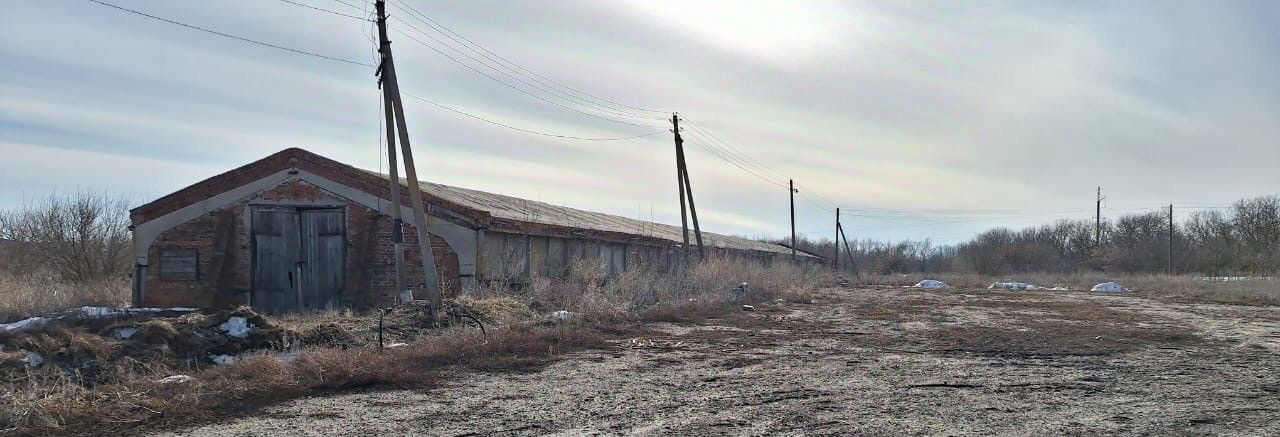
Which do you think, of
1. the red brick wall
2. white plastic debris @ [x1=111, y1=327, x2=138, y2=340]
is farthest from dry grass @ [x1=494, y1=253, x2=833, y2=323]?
white plastic debris @ [x1=111, y1=327, x2=138, y2=340]

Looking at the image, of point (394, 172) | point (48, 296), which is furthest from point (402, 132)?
point (48, 296)

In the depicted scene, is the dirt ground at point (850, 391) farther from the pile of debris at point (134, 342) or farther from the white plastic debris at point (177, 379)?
the pile of debris at point (134, 342)

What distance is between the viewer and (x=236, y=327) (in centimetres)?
1166

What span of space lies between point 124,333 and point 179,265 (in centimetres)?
774

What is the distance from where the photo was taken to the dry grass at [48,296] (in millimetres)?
15898

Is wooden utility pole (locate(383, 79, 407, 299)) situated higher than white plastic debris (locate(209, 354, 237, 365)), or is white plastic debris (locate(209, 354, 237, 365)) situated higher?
wooden utility pole (locate(383, 79, 407, 299))

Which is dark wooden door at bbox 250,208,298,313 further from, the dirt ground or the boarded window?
the dirt ground

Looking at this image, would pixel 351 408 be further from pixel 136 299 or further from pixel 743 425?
pixel 136 299

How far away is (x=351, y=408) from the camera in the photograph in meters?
7.07

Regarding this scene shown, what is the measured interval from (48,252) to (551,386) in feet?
79.1

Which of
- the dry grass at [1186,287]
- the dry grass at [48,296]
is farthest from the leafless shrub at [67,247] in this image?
the dry grass at [1186,287]

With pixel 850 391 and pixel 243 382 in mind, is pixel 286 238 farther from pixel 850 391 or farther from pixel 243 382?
pixel 850 391

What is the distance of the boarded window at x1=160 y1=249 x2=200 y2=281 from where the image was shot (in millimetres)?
18750

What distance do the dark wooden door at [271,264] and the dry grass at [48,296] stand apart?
10.4ft
